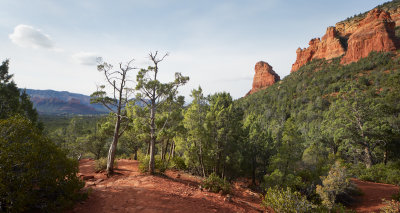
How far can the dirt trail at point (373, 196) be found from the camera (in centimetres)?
1197

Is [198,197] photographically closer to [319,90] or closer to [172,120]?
[172,120]

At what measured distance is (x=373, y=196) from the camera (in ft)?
43.8

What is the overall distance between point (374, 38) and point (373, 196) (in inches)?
3671

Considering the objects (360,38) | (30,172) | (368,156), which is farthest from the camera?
(360,38)

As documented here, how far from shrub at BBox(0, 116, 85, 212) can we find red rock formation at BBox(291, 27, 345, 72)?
4589 inches

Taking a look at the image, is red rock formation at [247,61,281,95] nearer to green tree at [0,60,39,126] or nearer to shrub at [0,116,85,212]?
green tree at [0,60,39,126]

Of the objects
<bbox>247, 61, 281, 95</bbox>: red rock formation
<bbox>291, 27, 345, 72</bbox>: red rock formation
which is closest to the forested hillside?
<bbox>291, 27, 345, 72</bbox>: red rock formation

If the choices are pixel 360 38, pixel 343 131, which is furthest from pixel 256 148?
pixel 360 38

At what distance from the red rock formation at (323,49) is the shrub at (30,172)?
116570 mm

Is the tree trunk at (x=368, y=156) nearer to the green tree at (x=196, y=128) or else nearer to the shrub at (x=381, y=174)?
the shrub at (x=381, y=174)

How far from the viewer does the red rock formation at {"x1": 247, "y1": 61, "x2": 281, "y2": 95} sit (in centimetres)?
12975

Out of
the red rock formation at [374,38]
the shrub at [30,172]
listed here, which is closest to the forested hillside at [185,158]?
the shrub at [30,172]

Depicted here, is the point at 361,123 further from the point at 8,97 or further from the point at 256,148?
the point at 8,97

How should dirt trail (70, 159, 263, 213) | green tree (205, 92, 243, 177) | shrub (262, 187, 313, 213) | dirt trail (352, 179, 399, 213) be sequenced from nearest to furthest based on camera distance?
dirt trail (70, 159, 263, 213) → shrub (262, 187, 313, 213) → dirt trail (352, 179, 399, 213) → green tree (205, 92, 243, 177)
